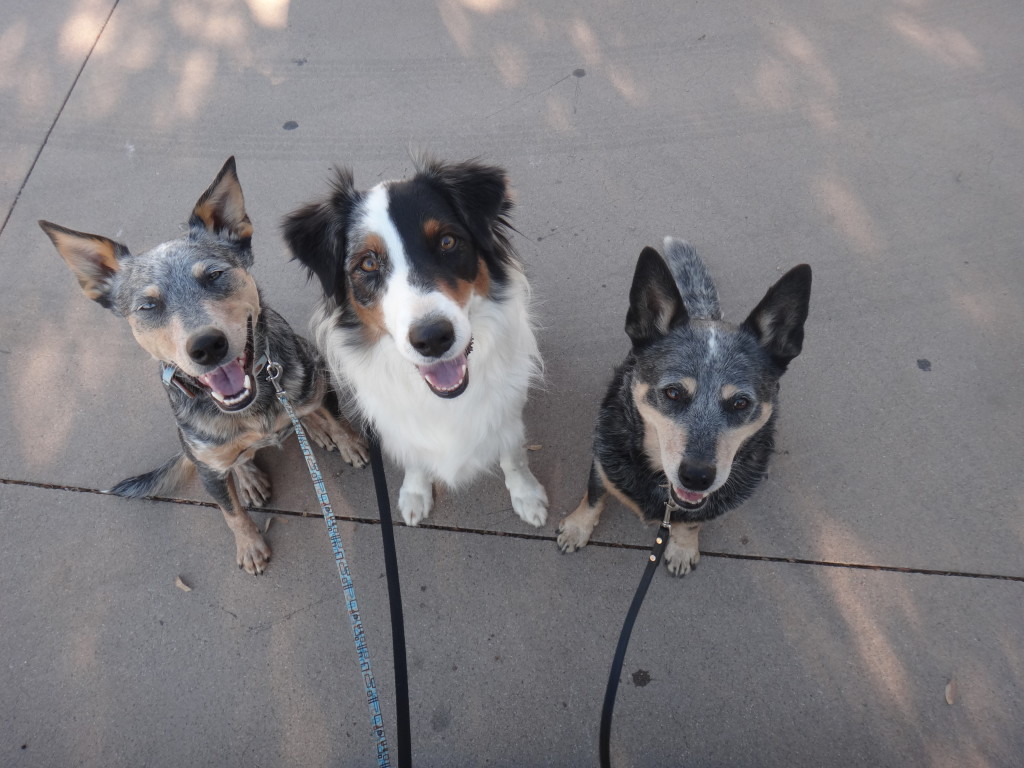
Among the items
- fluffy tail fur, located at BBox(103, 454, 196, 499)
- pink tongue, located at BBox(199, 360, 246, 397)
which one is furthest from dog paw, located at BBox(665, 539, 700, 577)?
fluffy tail fur, located at BBox(103, 454, 196, 499)

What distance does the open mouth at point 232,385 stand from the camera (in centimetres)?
235

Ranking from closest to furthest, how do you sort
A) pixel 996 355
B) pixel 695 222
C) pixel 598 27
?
1. pixel 996 355
2. pixel 695 222
3. pixel 598 27

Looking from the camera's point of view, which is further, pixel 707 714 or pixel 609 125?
pixel 609 125

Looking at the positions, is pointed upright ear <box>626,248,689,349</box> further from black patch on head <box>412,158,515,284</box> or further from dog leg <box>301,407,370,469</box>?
dog leg <box>301,407,370,469</box>

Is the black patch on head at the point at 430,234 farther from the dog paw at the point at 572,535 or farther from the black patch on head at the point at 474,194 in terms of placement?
the dog paw at the point at 572,535

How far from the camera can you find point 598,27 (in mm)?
4648

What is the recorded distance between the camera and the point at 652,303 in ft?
7.76

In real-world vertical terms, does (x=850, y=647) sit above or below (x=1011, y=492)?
below

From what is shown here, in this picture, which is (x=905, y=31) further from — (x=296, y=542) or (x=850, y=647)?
(x=296, y=542)

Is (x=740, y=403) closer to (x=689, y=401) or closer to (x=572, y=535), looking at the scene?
(x=689, y=401)

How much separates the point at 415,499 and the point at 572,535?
2.70ft

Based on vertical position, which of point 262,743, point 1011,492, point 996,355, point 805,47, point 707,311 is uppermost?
point 805,47

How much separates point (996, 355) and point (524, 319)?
106 inches

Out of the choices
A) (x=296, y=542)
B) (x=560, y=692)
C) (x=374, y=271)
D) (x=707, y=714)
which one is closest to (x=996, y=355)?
(x=707, y=714)
